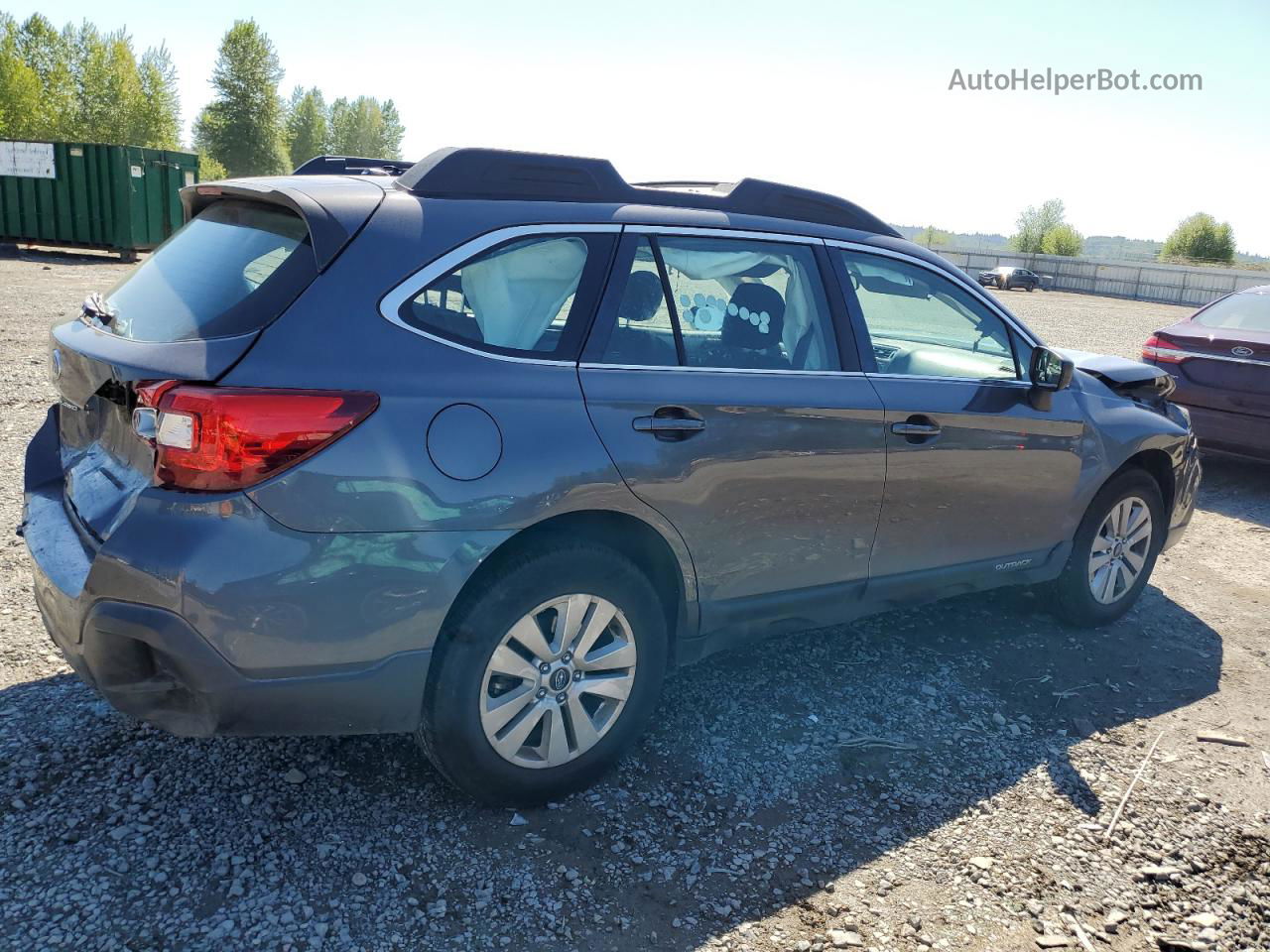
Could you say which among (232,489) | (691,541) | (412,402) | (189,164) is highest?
(189,164)

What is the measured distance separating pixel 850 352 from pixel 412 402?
1744 mm

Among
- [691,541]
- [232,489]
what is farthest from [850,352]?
[232,489]

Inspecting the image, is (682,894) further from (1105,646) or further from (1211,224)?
(1211,224)

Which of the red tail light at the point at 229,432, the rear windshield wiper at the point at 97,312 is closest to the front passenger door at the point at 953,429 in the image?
the red tail light at the point at 229,432

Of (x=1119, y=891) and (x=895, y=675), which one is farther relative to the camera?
(x=895, y=675)

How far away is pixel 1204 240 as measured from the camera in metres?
75.4

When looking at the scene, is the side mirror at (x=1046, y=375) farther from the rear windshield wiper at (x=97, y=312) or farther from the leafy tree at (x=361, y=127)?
the leafy tree at (x=361, y=127)

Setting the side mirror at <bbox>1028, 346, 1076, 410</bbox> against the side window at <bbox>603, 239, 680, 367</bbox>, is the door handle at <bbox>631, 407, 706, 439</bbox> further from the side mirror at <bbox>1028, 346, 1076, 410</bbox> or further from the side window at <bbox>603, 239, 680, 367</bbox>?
the side mirror at <bbox>1028, 346, 1076, 410</bbox>

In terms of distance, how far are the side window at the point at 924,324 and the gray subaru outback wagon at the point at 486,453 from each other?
19mm

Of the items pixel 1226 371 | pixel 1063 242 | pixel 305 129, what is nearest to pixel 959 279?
pixel 1226 371

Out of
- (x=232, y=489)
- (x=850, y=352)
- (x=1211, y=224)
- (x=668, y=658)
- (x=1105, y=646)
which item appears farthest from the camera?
(x=1211, y=224)

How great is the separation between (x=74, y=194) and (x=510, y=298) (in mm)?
23988

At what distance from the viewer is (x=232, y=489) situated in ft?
8.02

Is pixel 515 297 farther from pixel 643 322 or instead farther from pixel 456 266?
pixel 643 322
